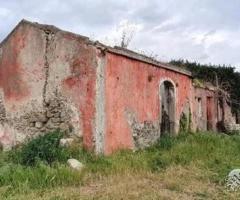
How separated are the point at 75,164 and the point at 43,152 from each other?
1.06 m

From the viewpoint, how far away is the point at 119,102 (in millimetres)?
15406

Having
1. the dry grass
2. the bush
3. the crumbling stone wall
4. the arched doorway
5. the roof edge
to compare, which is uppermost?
the roof edge

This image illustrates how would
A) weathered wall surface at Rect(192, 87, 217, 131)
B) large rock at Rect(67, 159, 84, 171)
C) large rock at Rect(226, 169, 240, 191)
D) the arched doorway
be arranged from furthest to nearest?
1. weathered wall surface at Rect(192, 87, 217, 131)
2. the arched doorway
3. large rock at Rect(67, 159, 84, 171)
4. large rock at Rect(226, 169, 240, 191)

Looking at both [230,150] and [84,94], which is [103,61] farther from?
[230,150]

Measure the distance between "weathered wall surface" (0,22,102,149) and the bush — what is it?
32.5 inches

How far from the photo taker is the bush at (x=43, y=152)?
43.9 ft

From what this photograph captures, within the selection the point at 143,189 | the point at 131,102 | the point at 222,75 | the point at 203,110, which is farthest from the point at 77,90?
the point at 222,75

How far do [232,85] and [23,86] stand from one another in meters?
13.9

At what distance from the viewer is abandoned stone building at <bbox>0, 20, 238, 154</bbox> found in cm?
1451

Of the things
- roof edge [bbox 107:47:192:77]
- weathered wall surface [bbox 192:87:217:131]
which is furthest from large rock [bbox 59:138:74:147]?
weathered wall surface [bbox 192:87:217:131]

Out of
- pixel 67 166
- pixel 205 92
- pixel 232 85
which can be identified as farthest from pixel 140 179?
pixel 232 85

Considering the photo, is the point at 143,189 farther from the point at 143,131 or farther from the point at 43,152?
the point at 143,131

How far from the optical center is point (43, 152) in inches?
530

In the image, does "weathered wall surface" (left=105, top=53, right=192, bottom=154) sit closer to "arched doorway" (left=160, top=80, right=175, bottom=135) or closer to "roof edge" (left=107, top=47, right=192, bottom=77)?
"roof edge" (left=107, top=47, right=192, bottom=77)
